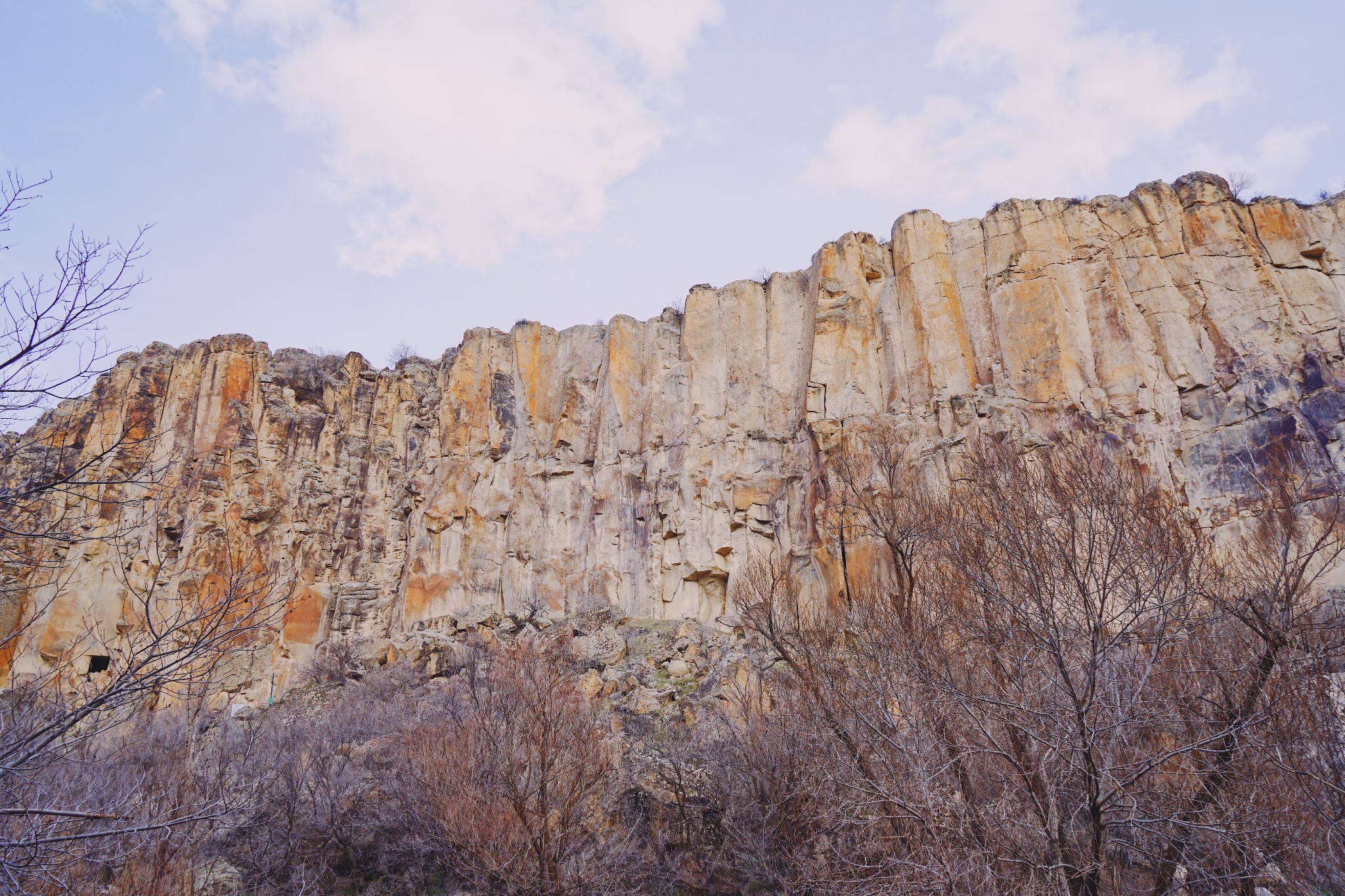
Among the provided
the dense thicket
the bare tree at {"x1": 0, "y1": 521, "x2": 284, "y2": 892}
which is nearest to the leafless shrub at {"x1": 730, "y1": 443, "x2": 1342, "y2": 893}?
the dense thicket

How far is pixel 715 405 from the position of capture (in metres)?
29.2

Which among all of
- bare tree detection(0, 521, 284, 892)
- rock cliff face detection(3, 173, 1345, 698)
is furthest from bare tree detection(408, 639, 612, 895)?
rock cliff face detection(3, 173, 1345, 698)

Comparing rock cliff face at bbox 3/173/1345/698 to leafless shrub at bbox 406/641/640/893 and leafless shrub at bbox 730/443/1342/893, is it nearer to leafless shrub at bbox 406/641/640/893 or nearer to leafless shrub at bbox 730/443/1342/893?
leafless shrub at bbox 406/641/640/893

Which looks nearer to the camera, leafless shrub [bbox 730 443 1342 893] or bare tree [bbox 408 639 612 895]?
leafless shrub [bbox 730 443 1342 893]

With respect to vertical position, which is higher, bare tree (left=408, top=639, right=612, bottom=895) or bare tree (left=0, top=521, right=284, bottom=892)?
bare tree (left=0, top=521, right=284, bottom=892)

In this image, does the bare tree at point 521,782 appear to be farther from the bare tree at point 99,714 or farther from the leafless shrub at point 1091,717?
the bare tree at point 99,714

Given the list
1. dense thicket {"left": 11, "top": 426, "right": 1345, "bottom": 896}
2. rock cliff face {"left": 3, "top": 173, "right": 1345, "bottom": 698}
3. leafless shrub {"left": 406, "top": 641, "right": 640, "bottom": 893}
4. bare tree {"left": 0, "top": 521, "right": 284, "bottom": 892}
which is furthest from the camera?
rock cliff face {"left": 3, "top": 173, "right": 1345, "bottom": 698}

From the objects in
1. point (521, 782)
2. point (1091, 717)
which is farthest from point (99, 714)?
point (521, 782)

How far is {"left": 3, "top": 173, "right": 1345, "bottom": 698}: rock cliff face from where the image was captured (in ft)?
78.4

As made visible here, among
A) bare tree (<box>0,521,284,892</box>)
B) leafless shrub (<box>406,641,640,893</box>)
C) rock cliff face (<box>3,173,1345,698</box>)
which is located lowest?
leafless shrub (<box>406,641,640,893</box>)

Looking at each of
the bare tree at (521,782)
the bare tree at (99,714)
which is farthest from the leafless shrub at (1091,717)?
the bare tree at (99,714)

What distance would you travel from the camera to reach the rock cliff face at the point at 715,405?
23891mm

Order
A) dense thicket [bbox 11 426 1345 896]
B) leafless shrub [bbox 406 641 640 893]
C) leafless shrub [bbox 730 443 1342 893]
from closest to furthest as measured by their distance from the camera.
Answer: leafless shrub [bbox 730 443 1342 893], dense thicket [bbox 11 426 1345 896], leafless shrub [bbox 406 641 640 893]

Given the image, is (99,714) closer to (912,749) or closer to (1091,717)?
(1091,717)
